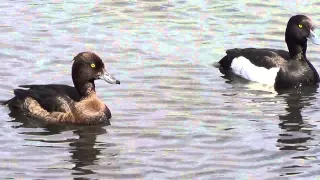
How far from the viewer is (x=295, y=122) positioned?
14.2m

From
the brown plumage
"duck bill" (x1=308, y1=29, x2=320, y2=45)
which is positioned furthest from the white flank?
the brown plumage

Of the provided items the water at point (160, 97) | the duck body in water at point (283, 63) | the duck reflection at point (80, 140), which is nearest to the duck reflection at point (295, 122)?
the water at point (160, 97)

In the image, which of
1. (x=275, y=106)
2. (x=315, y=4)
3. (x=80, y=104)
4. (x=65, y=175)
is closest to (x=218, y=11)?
(x=315, y=4)

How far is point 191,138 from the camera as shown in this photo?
42.9 feet

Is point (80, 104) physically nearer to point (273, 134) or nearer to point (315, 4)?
point (273, 134)

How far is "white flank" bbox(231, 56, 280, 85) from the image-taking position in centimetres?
1692

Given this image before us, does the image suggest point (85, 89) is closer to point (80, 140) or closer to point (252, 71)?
point (80, 140)

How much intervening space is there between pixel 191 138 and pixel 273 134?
1.20 metres

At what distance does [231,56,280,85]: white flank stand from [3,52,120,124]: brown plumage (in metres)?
3.77

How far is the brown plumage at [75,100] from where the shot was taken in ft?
45.9

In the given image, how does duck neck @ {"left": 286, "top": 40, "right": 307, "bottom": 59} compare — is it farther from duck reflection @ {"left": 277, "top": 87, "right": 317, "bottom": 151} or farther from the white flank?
duck reflection @ {"left": 277, "top": 87, "right": 317, "bottom": 151}

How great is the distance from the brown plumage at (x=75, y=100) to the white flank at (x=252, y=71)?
3.77m

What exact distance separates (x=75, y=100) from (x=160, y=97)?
63.8 inches

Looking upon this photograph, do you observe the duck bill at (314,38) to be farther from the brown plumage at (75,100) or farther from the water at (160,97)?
the brown plumage at (75,100)
